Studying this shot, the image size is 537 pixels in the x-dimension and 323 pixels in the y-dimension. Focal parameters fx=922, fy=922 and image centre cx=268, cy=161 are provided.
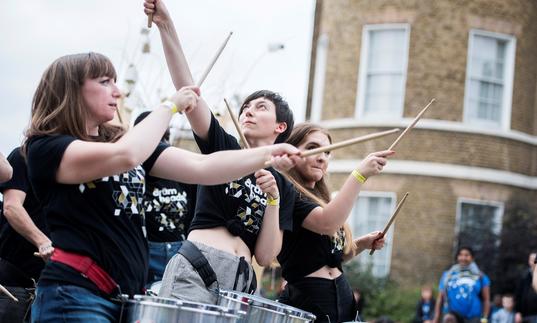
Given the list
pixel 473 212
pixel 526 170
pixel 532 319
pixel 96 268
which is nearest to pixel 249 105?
pixel 96 268

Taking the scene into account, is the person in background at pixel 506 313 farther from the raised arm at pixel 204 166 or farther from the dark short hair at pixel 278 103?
the raised arm at pixel 204 166

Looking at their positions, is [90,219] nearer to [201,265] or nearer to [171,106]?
[171,106]

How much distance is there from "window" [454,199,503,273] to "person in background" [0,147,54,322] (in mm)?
13131

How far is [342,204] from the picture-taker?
203 inches

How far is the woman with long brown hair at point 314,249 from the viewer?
537 cm

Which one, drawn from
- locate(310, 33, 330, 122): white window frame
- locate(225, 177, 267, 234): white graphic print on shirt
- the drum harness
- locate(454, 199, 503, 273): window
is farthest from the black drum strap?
locate(310, 33, 330, 122): white window frame

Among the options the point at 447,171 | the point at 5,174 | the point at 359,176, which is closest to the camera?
the point at 359,176

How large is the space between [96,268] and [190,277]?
0.99 m

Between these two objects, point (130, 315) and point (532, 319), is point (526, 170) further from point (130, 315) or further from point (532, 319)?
point (130, 315)

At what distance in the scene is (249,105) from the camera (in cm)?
539

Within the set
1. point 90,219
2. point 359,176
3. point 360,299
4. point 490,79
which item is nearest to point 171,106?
point 90,219

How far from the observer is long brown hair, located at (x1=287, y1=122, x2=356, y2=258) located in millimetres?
5703

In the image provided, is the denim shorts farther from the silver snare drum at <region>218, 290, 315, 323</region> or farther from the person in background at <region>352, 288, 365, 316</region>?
the person in background at <region>352, 288, 365, 316</region>

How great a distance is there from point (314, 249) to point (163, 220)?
1535 mm
